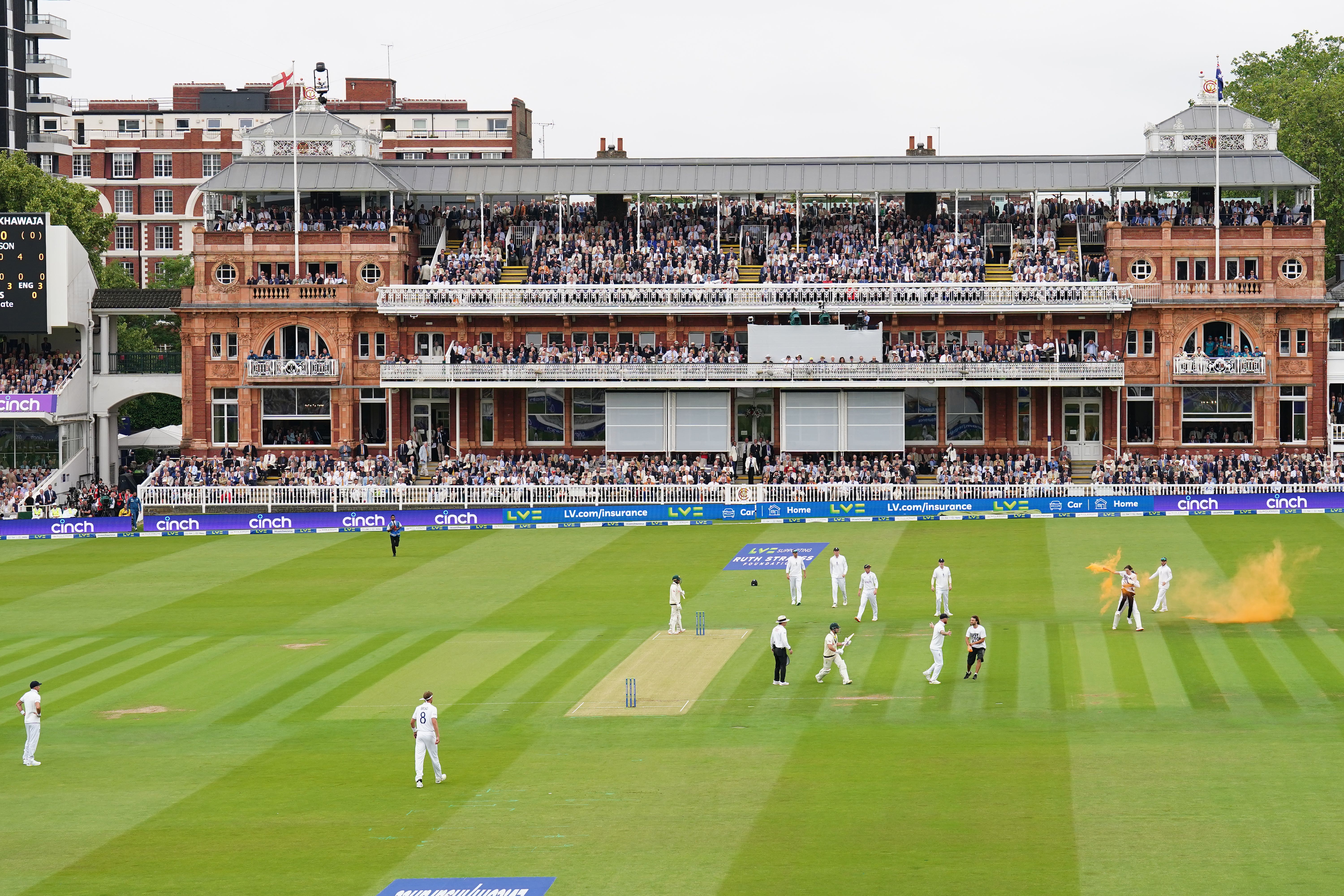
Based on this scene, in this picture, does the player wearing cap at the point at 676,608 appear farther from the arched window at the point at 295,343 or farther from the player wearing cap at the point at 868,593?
the arched window at the point at 295,343

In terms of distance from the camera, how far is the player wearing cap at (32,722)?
3014cm

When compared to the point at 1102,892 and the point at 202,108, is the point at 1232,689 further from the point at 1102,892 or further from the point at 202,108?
the point at 202,108

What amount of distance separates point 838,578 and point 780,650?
10838 mm

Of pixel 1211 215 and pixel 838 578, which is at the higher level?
pixel 1211 215

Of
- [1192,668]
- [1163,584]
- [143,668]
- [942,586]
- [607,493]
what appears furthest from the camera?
[607,493]

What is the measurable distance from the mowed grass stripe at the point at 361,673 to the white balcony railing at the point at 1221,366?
41.8 m

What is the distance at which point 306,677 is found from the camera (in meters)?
37.9

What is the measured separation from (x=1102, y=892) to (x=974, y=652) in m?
13.5

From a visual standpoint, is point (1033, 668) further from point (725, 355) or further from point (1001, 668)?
point (725, 355)

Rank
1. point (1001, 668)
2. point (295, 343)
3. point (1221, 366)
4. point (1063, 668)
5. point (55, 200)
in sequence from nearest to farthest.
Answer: point (1063, 668)
point (1001, 668)
point (1221, 366)
point (295, 343)
point (55, 200)

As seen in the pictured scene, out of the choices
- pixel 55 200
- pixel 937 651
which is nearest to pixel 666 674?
pixel 937 651

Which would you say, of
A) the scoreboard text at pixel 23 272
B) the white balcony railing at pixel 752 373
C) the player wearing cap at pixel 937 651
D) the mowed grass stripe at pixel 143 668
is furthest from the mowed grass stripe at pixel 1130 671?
the scoreboard text at pixel 23 272

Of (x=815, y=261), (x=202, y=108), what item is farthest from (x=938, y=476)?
(x=202, y=108)

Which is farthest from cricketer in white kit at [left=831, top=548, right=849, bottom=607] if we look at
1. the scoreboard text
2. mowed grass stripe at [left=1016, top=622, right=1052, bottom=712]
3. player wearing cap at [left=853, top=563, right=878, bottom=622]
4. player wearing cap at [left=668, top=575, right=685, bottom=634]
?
the scoreboard text
